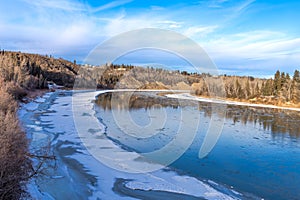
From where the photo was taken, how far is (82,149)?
9.73 metres

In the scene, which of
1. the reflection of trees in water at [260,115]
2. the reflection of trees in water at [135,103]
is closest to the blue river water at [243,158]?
the reflection of trees in water at [260,115]

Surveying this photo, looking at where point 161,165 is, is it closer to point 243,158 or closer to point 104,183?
point 104,183

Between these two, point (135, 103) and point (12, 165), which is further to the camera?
point (135, 103)

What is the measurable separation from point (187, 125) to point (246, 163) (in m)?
6.88

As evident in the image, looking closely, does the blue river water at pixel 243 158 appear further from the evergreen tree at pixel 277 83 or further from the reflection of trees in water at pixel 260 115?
the evergreen tree at pixel 277 83

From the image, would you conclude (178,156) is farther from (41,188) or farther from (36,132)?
(36,132)

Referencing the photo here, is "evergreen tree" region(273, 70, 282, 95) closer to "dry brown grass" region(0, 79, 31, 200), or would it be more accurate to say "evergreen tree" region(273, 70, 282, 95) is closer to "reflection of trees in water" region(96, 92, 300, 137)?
"reflection of trees in water" region(96, 92, 300, 137)

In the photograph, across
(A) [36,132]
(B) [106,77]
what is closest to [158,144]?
(A) [36,132]

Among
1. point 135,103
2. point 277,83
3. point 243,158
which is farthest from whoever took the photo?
point 277,83

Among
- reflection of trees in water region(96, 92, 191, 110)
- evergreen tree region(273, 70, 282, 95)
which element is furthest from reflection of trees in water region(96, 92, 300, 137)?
evergreen tree region(273, 70, 282, 95)

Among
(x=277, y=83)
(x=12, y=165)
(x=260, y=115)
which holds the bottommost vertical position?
(x=260, y=115)

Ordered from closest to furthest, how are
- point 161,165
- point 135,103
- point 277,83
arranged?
1. point 161,165
2. point 135,103
3. point 277,83

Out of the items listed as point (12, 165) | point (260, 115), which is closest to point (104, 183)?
point (12, 165)

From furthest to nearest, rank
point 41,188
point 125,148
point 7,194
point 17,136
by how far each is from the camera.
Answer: point 125,148 < point 17,136 < point 41,188 < point 7,194
